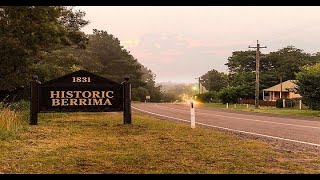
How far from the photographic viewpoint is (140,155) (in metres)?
7.05

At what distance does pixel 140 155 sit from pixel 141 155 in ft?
0.06

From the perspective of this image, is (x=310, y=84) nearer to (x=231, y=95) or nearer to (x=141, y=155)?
(x=141, y=155)

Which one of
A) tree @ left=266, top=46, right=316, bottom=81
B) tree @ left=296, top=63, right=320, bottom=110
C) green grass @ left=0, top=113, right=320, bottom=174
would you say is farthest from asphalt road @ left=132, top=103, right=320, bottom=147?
tree @ left=266, top=46, right=316, bottom=81

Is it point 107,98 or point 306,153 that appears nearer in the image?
point 306,153

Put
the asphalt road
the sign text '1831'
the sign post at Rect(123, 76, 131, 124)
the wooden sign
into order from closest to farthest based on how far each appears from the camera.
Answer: the asphalt road, the wooden sign, the sign text '1831', the sign post at Rect(123, 76, 131, 124)

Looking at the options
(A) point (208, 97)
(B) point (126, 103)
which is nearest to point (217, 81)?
(A) point (208, 97)

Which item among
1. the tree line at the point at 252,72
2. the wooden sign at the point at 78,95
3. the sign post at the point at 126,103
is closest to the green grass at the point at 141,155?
the wooden sign at the point at 78,95

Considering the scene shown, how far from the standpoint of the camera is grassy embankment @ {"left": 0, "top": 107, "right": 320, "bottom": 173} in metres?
5.86

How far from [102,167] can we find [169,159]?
50.1 inches

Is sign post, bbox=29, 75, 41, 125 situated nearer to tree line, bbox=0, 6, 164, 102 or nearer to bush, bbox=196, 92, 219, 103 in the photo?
tree line, bbox=0, 6, 164, 102

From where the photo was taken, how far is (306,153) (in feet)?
26.1

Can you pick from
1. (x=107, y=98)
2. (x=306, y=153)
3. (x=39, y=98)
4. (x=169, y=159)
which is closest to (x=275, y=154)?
(x=306, y=153)

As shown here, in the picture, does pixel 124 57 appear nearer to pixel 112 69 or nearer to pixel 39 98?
pixel 112 69

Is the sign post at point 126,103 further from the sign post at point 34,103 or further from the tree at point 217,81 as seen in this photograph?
the tree at point 217,81
